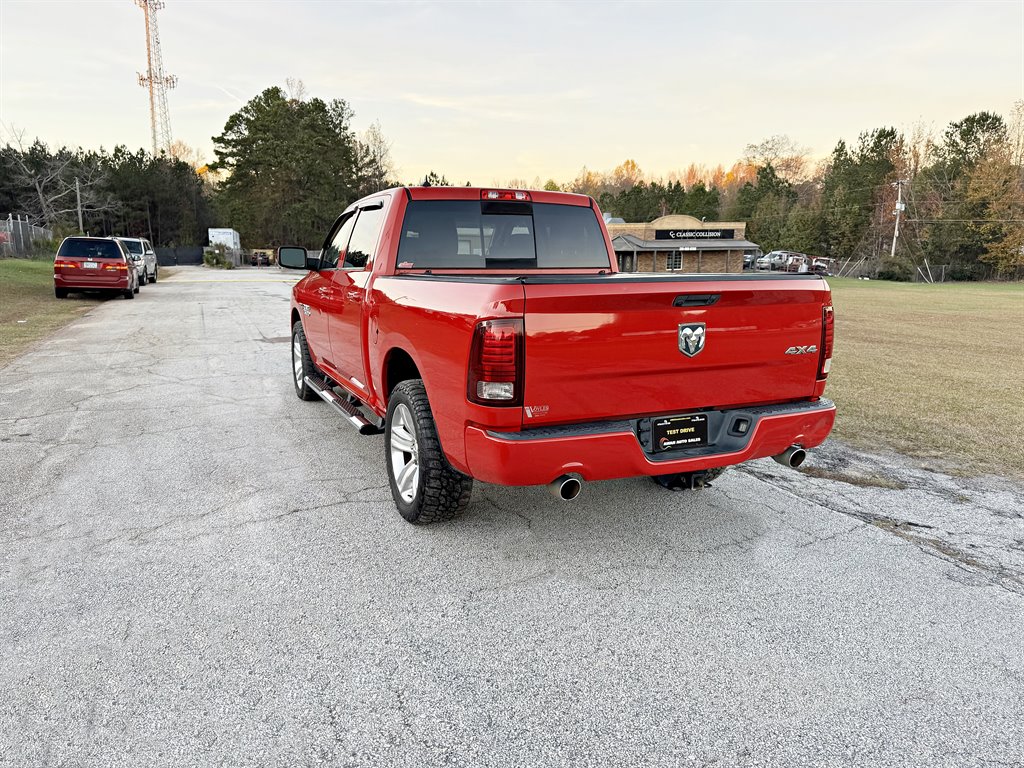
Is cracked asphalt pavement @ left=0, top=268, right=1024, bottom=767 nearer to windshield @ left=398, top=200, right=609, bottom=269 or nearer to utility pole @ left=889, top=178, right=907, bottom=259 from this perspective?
windshield @ left=398, top=200, right=609, bottom=269

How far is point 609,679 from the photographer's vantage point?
2.77m

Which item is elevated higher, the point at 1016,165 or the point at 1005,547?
the point at 1016,165

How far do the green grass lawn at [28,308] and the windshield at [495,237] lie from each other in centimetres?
836

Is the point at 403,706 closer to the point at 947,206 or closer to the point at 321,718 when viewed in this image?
the point at 321,718

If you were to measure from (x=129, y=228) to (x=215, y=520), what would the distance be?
87.9 metres

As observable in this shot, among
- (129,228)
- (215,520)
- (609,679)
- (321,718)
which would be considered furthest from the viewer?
(129,228)

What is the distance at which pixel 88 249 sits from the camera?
65.6ft

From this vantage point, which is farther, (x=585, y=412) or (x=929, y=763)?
(x=585, y=412)

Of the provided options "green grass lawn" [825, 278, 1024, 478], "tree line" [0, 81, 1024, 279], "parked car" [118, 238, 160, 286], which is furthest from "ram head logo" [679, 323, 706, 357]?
"tree line" [0, 81, 1024, 279]

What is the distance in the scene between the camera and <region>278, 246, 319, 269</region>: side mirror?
21.3 ft

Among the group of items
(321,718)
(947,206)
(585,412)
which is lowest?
(321,718)

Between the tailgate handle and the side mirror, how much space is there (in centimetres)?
428

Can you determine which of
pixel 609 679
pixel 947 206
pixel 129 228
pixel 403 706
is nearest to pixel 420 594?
pixel 403 706

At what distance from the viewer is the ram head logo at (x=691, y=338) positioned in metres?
3.52
